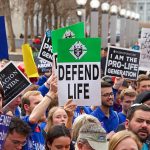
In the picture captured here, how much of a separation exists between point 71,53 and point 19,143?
234 centimetres

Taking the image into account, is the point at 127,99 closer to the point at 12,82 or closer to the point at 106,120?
the point at 106,120

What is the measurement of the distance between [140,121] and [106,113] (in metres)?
2.04

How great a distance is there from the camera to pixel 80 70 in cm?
753

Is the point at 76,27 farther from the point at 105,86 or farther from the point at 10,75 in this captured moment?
the point at 10,75

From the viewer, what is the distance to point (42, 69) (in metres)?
12.7

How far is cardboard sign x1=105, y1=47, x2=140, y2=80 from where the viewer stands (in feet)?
33.0

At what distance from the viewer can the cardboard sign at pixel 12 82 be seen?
736cm

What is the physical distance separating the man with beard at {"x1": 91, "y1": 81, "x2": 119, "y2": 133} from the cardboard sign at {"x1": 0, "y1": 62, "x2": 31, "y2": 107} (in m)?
1.14

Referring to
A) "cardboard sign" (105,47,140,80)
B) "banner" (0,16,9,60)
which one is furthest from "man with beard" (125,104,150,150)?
"cardboard sign" (105,47,140,80)

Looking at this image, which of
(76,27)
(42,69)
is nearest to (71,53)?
(76,27)

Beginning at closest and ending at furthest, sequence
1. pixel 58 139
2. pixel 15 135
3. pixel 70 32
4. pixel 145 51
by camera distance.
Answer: pixel 15 135, pixel 58 139, pixel 70 32, pixel 145 51

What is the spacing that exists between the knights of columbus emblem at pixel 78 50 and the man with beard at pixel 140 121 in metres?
1.48

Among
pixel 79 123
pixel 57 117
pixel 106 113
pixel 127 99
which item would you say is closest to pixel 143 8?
pixel 127 99

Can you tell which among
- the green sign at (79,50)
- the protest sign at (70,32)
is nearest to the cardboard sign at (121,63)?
the protest sign at (70,32)
